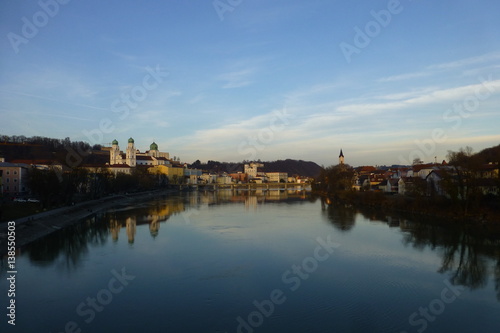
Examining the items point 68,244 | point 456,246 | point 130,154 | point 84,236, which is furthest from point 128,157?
point 456,246

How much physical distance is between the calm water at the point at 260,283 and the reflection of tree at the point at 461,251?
0.10 ft

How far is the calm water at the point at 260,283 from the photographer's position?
5.96 metres

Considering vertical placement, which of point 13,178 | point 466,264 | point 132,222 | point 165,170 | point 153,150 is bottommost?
point 466,264

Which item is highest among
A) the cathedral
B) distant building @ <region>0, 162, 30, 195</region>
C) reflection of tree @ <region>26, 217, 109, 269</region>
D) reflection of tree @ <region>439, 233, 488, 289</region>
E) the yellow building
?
the cathedral

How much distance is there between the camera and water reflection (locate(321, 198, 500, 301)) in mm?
8594

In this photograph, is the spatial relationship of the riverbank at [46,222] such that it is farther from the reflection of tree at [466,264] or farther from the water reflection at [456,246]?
the reflection of tree at [466,264]

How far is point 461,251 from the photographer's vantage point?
10961mm

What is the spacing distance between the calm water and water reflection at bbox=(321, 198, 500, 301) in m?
0.04

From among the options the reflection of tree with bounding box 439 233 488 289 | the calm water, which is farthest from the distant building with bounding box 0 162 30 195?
the reflection of tree with bounding box 439 233 488 289

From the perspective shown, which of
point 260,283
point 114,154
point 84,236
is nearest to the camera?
point 260,283

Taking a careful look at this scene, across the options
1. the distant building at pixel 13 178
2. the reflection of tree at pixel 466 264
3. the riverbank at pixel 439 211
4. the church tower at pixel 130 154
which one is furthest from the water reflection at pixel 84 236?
the church tower at pixel 130 154

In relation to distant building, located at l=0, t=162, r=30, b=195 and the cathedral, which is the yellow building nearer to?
the cathedral

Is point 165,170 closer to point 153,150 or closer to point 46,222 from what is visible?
point 153,150

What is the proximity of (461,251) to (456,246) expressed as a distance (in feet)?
2.26
